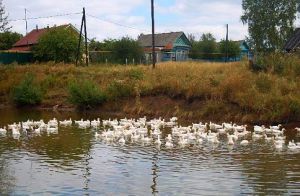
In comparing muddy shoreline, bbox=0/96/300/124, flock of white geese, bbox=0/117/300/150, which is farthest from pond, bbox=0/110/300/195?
muddy shoreline, bbox=0/96/300/124

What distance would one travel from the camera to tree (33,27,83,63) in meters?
60.2

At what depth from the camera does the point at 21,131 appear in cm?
2705

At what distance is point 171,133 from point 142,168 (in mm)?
8612

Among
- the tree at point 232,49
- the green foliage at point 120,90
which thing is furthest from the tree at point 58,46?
the tree at point 232,49

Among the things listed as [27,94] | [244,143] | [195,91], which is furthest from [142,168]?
[27,94]

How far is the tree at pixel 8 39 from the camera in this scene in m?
87.9

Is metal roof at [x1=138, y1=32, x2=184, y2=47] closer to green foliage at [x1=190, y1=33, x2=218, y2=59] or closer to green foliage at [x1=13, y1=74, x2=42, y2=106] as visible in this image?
green foliage at [x1=190, y1=33, x2=218, y2=59]

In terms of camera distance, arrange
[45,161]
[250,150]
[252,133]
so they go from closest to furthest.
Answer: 1. [45,161]
2. [250,150]
3. [252,133]

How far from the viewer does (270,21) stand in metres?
69.0

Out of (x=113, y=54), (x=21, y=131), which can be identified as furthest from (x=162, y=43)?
(x=21, y=131)

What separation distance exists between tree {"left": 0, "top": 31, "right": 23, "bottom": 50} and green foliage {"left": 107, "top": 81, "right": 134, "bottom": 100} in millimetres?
53304

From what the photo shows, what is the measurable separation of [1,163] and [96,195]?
5730mm

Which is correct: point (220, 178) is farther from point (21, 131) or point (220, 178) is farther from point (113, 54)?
point (113, 54)

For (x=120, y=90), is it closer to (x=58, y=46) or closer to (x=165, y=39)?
(x=58, y=46)
